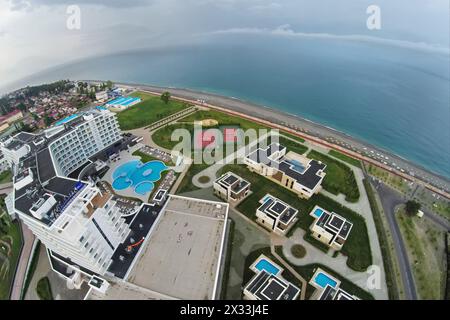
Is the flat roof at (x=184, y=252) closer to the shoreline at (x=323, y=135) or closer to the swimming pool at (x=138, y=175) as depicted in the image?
the swimming pool at (x=138, y=175)

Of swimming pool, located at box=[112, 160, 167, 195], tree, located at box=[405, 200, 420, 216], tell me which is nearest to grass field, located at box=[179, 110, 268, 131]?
swimming pool, located at box=[112, 160, 167, 195]

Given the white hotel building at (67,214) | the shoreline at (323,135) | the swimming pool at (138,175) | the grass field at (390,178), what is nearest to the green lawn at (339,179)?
the grass field at (390,178)

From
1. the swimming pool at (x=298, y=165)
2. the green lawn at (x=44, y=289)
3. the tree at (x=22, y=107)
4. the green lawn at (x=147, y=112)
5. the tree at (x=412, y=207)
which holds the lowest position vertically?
the green lawn at (x=44, y=289)

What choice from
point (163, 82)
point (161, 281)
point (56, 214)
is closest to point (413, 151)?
point (161, 281)

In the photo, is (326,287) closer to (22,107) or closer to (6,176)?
(6,176)

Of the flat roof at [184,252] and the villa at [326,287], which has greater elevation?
the flat roof at [184,252]
